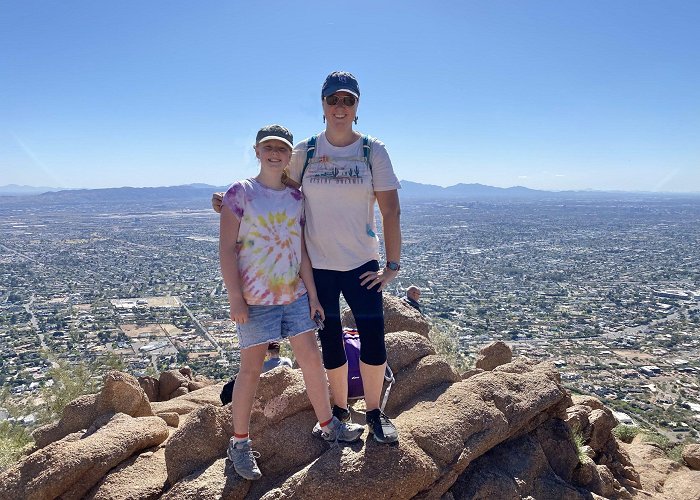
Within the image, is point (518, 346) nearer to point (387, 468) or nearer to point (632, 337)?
point (632, 337)

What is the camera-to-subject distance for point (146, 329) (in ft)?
131

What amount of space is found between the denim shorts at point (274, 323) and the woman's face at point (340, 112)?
5.17 ft

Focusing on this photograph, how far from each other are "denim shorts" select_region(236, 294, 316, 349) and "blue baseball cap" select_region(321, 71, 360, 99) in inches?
71.3

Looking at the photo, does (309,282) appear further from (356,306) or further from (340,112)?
(340,112)

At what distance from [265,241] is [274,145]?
0.83 metres

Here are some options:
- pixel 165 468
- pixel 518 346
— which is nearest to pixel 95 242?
pixel 518 346

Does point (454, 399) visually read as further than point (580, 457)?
No

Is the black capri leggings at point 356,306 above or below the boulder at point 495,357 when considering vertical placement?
above

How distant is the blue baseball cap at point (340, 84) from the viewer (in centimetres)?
429

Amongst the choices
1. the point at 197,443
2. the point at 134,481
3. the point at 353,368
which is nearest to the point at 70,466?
the point at 134,481

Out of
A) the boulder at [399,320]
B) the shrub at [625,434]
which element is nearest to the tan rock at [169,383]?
the boulder at [399,320]

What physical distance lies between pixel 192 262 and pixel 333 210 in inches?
3064

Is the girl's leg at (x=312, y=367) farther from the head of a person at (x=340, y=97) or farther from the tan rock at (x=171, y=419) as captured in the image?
the tan rock at (x=171, y=419)

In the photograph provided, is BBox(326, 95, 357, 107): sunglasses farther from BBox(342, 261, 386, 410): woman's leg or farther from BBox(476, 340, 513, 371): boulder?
BBox(476, 340, 513, 371): boulder
